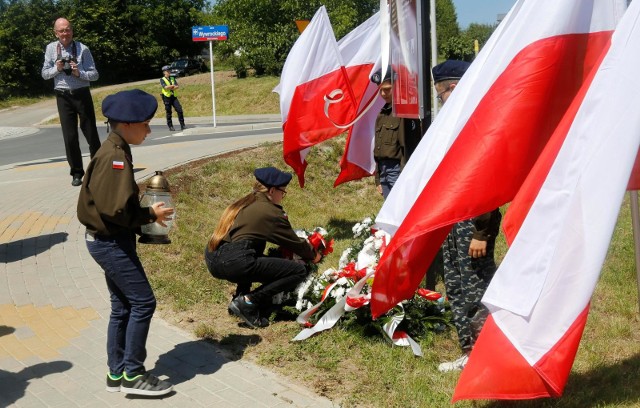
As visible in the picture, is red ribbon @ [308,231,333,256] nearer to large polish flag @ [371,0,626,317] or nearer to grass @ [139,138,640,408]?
grass @ [139,138,640,408]

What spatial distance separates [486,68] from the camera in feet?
12.6

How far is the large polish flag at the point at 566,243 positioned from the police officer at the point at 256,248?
272 centimetres

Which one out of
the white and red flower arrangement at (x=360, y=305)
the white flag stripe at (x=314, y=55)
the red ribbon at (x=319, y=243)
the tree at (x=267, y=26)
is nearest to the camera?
the white and red flower arrangement at (x=360, y=305)

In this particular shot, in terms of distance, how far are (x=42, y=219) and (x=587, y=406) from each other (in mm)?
7025

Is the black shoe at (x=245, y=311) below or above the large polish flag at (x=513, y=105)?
below

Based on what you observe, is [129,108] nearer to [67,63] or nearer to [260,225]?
[260,225]

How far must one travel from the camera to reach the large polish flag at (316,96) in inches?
323

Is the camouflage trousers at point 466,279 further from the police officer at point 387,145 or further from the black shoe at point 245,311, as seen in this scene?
the police officer at point 387,145

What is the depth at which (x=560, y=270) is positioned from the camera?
3.25m

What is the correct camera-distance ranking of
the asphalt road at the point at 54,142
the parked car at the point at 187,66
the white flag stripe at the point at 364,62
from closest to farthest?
the white flag stripe at the point at 364,62
the asphalt road at the point at 54,142
the parked car at the point at 187,66

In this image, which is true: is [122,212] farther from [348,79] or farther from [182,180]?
[182,180]

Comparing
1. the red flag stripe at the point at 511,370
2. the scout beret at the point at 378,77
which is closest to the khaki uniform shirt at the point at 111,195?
the red flag stripe at the point at 511,370

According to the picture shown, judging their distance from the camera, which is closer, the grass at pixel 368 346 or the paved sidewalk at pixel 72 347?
the grass at pixel 368 346

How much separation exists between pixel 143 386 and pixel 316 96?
4.57 meters
